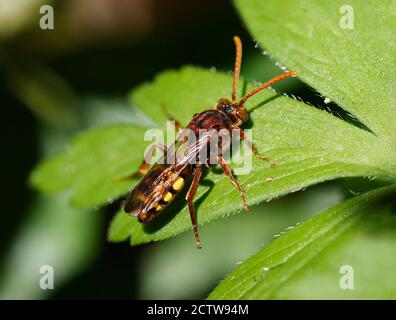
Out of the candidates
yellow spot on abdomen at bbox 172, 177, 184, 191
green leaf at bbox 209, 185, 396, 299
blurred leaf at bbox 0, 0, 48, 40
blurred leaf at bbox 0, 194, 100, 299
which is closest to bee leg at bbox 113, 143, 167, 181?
yellow spot on abdomen at bbox 172, 177, 184, 191

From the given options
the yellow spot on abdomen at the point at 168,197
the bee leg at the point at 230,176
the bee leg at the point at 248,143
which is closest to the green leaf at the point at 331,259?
the bee leg at the point at 230,176

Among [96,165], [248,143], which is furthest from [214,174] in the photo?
[96,165]

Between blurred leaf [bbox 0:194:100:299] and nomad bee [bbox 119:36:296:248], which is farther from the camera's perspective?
blurred leaf [bbox 0:194:100:299]

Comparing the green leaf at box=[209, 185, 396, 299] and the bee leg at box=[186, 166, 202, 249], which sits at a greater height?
the bee leg at box=[186, 166, 202, 249]

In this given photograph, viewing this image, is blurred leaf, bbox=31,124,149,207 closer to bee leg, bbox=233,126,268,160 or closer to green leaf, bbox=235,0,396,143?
bee leg, bbox=233,126,268,160
